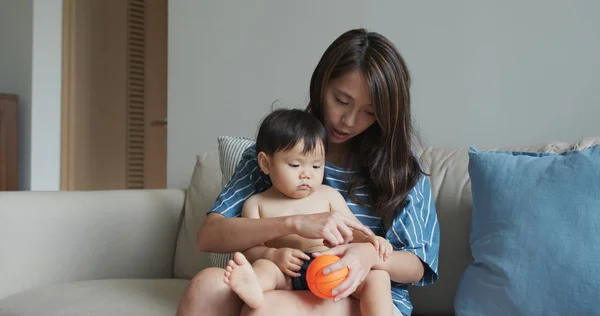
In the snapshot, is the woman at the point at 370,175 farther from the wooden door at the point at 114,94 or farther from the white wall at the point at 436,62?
the wooden door at the point at 114,94

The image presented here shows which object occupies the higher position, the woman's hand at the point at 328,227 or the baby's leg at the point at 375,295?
the woman's hand at the point at 328,227

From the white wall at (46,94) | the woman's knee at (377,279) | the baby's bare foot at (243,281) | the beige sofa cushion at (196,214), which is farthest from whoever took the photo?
the white wall at (46,94)

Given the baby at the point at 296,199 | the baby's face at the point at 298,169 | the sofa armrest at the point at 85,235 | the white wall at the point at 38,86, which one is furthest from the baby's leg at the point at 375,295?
the white wall at the point at 38,86

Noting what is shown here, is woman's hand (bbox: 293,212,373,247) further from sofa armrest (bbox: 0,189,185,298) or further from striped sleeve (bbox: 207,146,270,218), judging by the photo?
sofa armrest (bbox: 0,189,185,298)

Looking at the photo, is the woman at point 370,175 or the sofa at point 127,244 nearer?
the woman at point 370,175

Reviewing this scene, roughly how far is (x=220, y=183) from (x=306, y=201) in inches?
28.4

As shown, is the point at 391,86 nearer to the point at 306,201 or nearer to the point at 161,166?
the point at 306,201

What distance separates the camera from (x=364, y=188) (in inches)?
61.1

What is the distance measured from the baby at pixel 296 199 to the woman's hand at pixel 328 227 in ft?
0.14

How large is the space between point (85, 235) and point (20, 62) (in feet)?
7.79

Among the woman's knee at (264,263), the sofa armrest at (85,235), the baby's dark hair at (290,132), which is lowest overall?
the sofa armrest at (85,235)

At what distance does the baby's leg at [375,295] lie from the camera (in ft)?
3.97

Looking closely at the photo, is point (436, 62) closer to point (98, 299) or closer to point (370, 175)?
point (370, 175)

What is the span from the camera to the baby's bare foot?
1127 millimetres
